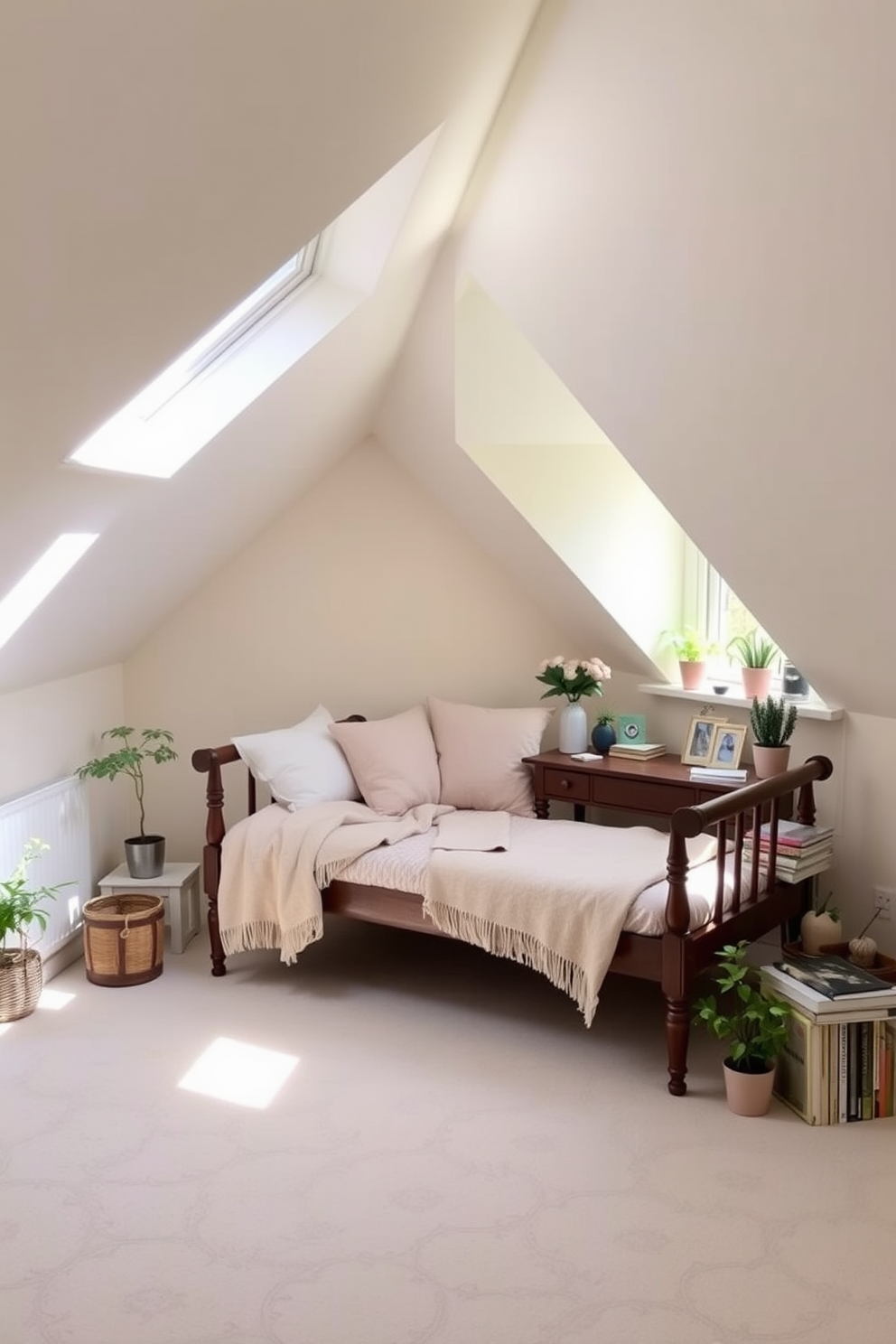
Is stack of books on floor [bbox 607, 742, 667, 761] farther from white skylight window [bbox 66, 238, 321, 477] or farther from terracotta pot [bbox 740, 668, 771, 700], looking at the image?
white skylight window [bbox 66, 238, 321, 477]

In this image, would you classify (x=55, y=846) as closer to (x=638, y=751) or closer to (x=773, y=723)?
(x=638, y=751)

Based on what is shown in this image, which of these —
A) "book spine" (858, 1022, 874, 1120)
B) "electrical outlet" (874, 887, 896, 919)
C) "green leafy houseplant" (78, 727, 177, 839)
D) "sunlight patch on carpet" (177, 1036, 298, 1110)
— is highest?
"green leafy houseplant" (78, 727, 177, 839)

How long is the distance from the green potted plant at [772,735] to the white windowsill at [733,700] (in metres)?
0.06

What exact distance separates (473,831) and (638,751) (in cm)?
74

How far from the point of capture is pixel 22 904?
3.81m

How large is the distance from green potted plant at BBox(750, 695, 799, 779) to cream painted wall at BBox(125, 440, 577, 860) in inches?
47.4

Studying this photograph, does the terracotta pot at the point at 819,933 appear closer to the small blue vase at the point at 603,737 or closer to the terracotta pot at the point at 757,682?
the terracotta pot at the point at 757,682

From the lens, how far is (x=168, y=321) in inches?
89.9

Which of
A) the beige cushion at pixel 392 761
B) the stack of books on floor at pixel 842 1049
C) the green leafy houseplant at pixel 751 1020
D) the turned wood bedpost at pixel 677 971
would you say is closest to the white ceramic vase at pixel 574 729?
the beige cushion at pixel 392 761

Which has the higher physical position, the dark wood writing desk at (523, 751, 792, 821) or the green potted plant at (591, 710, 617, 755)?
the green potted plant at (591, 710, 617, 755)

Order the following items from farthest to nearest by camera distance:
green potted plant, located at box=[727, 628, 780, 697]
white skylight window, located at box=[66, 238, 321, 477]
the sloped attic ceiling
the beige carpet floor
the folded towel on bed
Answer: green potted plant, located at box=[727, 628, 780, 697] → the folded towel on bed → white skylight window, located at box=[66, 238, 321, 477] → the beige carpet floor → the sloped attic ceiling

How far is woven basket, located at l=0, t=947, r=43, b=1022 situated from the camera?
382 centimetres

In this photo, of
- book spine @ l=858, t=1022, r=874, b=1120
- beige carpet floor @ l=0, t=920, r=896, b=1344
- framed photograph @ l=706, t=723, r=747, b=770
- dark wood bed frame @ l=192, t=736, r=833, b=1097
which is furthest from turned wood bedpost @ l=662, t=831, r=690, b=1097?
framed photograph @ l=706, t=723, r=747, b=770

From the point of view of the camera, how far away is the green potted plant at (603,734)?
15.0ft
